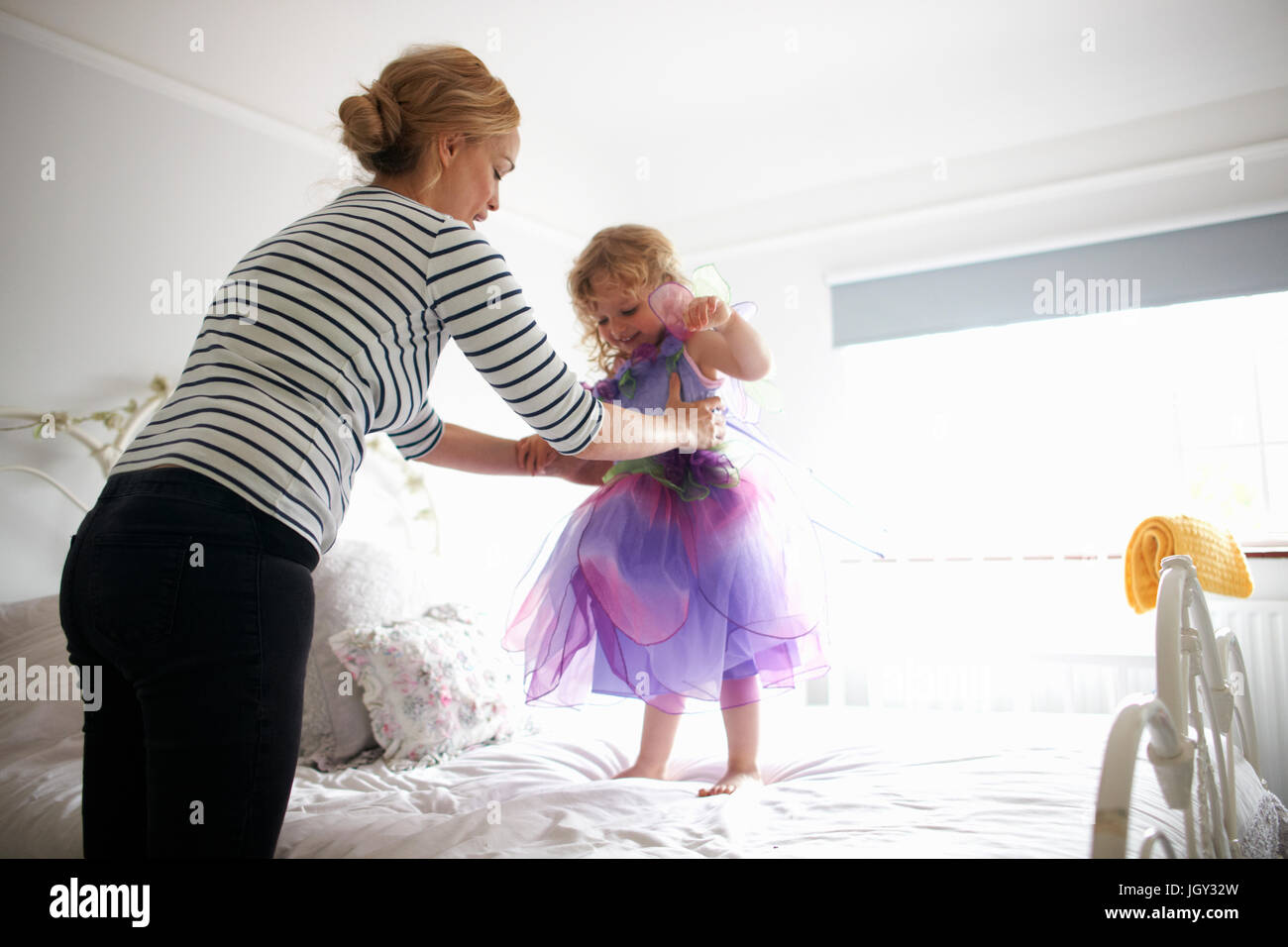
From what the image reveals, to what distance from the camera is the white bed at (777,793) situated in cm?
110

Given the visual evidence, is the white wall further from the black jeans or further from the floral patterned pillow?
the black jeans

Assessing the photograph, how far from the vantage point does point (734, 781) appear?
1469 mm

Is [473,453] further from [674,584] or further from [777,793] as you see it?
A: [777,793]

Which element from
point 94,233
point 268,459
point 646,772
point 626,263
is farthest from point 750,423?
point 94,233

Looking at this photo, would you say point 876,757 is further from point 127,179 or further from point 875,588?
point 127,179

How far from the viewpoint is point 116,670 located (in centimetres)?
89

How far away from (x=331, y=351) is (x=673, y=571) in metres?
0.74

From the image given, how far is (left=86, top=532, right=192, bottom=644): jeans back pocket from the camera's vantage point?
0.80 metres

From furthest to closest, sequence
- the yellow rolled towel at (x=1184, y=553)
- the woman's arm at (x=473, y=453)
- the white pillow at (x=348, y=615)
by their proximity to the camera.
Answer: the yellow rolled towel at (x=1184, y=553), the white pillow at (x=348, y=615), the woman's arm at (x=473, y=453)

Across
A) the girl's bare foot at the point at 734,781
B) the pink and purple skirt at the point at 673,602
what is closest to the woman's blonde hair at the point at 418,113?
the pink and purple skirt at the point at 673,602

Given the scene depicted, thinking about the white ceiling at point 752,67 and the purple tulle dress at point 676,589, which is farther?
the white ceiling at point 752,67

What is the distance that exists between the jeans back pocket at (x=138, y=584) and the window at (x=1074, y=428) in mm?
2759

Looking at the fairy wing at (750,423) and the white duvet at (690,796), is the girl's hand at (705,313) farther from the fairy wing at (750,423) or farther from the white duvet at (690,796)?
the white duvet at (690,796)
